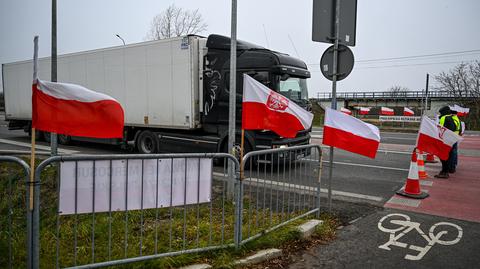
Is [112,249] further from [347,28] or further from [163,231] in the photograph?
[347,28]

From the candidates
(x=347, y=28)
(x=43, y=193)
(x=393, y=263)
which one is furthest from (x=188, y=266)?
(x=347, y=28)

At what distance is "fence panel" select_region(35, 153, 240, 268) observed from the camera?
3033 mm

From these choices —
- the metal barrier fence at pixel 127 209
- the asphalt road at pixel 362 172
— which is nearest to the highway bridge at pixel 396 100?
the asphalt road at pixel 362 172

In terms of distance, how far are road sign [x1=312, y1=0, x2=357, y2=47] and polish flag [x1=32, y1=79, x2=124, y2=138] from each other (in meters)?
3.64

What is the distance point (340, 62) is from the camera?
570 cm

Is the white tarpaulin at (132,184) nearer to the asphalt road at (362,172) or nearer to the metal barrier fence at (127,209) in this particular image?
the metal barrier fence at (127,209)

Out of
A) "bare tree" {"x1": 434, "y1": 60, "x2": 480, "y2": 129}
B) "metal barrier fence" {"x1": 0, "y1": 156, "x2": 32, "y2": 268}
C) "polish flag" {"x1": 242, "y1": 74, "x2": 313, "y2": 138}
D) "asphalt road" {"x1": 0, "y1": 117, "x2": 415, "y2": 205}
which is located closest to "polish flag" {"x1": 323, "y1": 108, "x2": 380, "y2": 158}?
"polish flag" {"x1": 242, "y1": 74, "x2": 313, "y2": 138}

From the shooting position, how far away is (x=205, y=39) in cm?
1001

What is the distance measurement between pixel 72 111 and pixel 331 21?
426 centimetres

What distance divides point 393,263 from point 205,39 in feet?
25.5

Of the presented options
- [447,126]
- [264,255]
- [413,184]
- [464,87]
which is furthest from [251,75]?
[464,87]

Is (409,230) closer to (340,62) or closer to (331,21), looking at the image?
(340,62)

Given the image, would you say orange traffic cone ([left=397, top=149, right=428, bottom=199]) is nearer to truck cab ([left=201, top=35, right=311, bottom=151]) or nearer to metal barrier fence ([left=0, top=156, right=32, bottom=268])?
truck cab ([left=201, top=35, right=311, bottom=151])

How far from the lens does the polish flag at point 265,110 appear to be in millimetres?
4203
